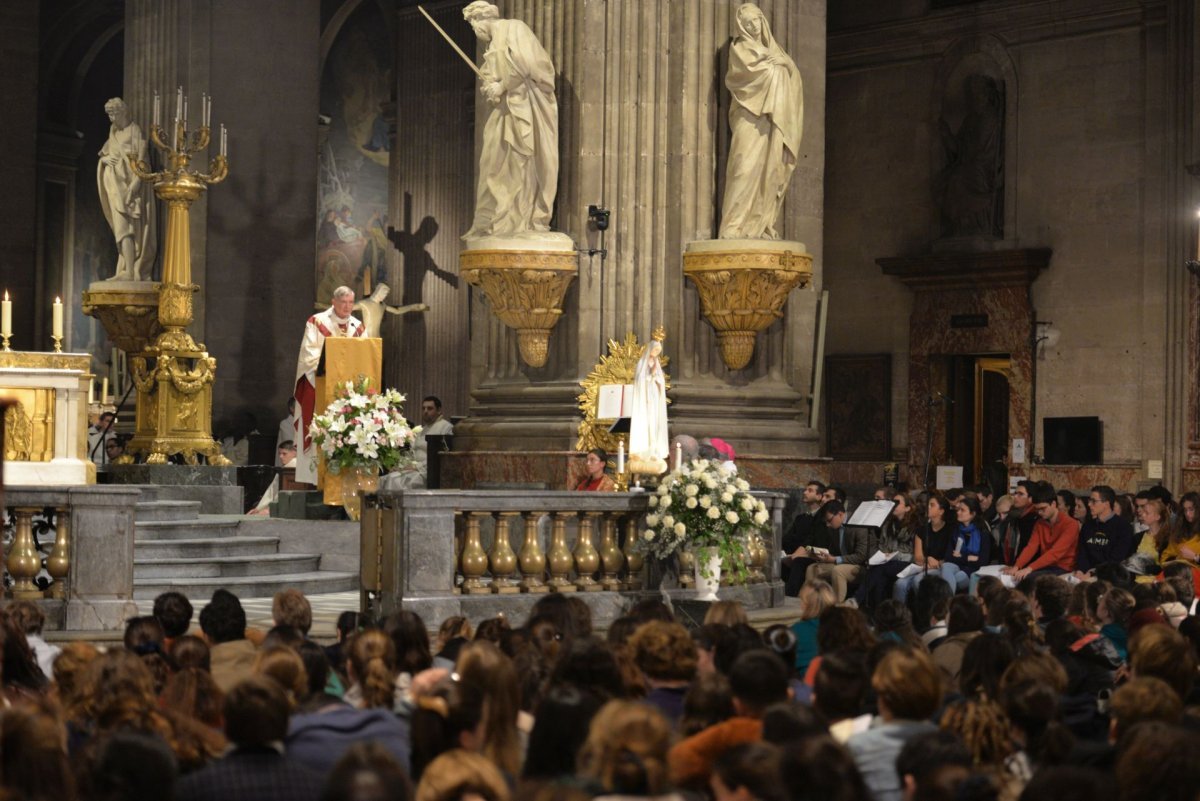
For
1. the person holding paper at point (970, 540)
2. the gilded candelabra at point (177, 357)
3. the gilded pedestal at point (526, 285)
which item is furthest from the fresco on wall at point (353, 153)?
the person holding paper at point (970, 540)

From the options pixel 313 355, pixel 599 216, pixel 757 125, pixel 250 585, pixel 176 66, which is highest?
pixel 176 66

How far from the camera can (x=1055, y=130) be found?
2250cm

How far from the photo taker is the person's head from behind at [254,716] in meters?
4.86

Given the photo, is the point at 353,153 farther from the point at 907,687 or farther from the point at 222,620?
the point at 907,687

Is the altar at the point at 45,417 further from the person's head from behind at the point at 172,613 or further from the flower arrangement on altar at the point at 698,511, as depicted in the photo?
the person's head from behind at the point at 172,613

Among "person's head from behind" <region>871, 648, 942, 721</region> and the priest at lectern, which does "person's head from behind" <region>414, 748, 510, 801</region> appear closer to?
"person's head from behind" <region>871, 648, 942, 721</region>

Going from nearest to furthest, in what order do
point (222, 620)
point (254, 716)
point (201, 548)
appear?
point (254, 716) < point (222, 620) < point (201, 548)

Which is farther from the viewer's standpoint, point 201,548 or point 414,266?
point 414,266

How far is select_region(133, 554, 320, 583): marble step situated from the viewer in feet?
46.0

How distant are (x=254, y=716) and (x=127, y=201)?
1635 cm

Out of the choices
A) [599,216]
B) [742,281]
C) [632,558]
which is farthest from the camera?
[599,216]

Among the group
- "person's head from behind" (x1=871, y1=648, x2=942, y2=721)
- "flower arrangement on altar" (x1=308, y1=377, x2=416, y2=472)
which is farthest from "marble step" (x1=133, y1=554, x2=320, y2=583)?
"person's head from behind" (x1=871, y1=648, x2=942, y2=721)

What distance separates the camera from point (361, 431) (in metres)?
15.4

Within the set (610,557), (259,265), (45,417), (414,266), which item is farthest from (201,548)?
(414,266)
